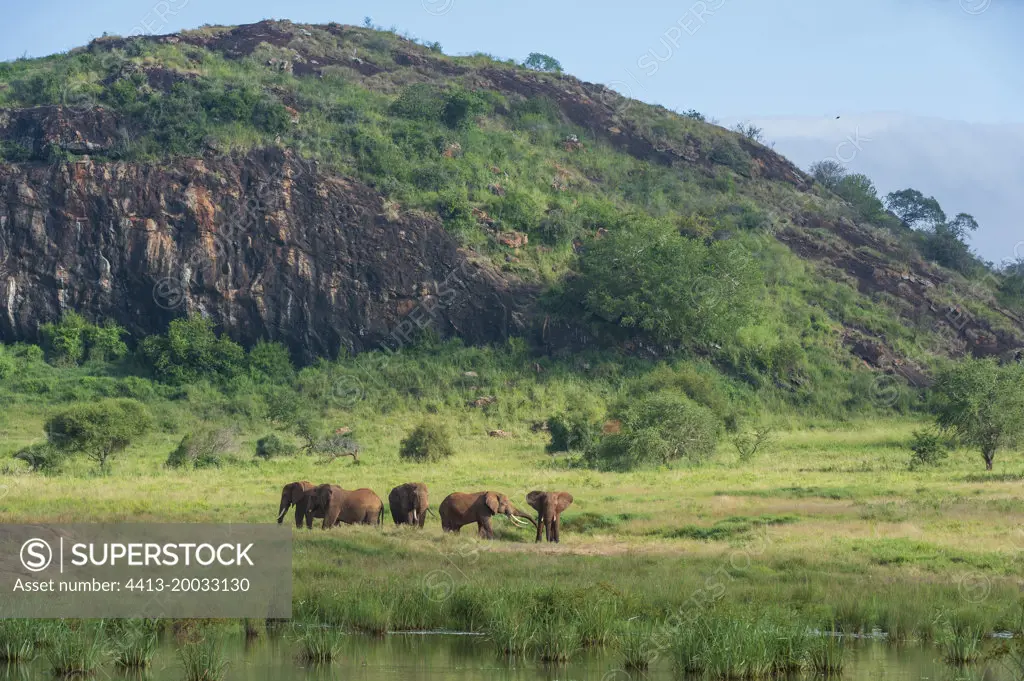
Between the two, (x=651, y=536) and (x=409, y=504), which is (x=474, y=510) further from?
(x=651, y=536)

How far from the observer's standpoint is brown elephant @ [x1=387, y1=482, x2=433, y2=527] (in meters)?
25.3

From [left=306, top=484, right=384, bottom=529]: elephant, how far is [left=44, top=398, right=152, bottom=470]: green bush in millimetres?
15081

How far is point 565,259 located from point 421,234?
8298mm

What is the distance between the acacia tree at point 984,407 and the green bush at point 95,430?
2685 centimetres

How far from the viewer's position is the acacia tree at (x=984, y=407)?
37.3 metres

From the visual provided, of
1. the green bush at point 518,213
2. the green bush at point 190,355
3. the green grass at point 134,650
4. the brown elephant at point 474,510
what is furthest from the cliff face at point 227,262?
the green grass at point 134,650

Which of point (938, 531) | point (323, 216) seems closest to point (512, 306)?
point (323, 216)

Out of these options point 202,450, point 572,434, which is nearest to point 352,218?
point 572,434

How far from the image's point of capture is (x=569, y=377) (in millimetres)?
58281

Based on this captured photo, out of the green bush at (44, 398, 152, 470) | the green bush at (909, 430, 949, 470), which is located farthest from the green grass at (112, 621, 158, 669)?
the green bush at (909, 430, 949, 470)

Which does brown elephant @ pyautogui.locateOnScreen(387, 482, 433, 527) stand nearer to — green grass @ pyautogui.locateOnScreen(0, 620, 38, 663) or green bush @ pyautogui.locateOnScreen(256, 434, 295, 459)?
green grass @ pyautogui.locateOnScreen(0, 620, 38, 663)

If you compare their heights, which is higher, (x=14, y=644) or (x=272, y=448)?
(x=272, y=448)

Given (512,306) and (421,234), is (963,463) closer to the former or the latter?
(512,306)

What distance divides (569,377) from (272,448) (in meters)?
19.2
